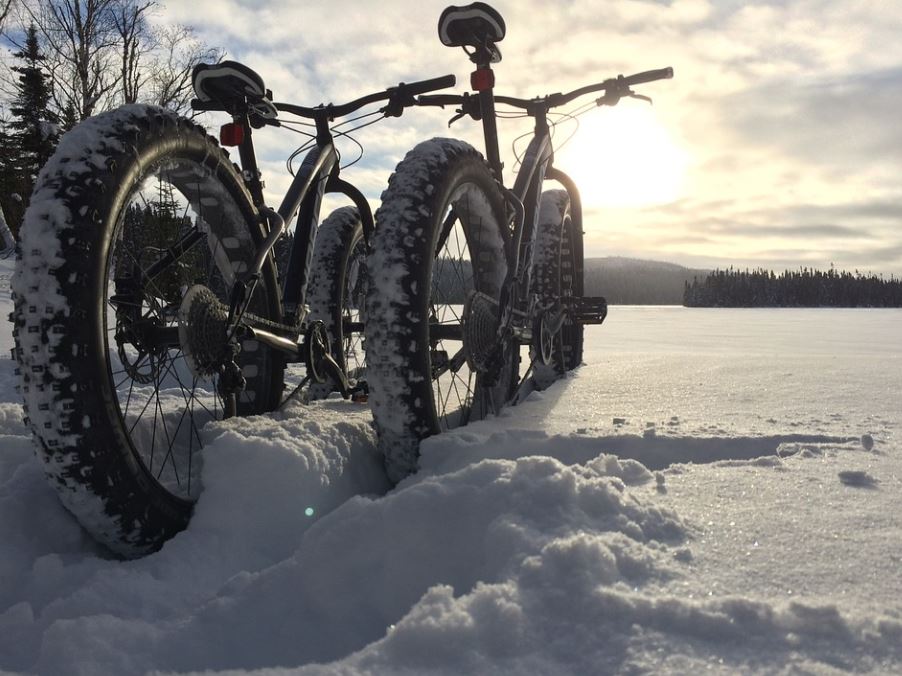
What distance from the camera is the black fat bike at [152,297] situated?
1411mm

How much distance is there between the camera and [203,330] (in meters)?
2.02

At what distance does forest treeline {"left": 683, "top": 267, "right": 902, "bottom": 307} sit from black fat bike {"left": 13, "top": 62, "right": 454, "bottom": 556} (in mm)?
88151

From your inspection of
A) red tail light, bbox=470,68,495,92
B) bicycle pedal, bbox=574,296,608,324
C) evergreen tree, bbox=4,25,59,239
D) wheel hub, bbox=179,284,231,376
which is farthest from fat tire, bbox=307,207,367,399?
evergreen tree, bbox=4,25,59,239

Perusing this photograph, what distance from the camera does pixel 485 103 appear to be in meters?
3.46

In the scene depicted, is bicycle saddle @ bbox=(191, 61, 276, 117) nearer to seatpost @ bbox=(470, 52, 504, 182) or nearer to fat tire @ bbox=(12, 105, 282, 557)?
fat tire @ bbox=(12, 105, 282, 557)

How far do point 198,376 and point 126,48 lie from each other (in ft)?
53.9

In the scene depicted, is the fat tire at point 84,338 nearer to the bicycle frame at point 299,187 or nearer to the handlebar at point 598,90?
the bicycle frame at point 299,187

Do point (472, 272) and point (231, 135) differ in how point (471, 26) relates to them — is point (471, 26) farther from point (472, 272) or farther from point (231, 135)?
point (231, 135)

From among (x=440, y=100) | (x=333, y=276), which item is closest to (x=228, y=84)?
(x=440, y=100)

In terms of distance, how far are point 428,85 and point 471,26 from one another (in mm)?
518

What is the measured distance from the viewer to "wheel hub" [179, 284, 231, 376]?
1898 mm

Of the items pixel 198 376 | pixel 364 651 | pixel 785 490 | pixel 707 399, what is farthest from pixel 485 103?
pixel 364 651

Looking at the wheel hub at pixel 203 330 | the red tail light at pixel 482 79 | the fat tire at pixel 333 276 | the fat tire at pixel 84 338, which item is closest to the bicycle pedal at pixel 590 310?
the fat tire at pixel 333 276

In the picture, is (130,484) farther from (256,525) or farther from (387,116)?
(387,116)
